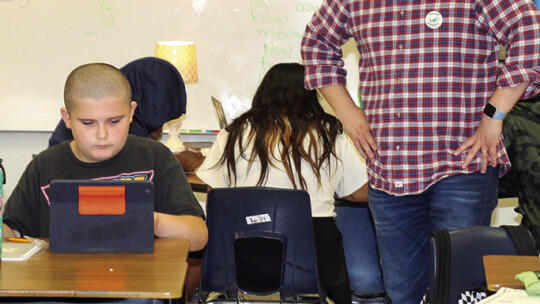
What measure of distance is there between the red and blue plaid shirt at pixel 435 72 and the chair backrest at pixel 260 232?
0.34 meters

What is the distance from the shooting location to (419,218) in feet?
7.84

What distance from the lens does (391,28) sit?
2.33m

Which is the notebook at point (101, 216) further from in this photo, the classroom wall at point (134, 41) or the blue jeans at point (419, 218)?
the classroom wall at point (134, 41)

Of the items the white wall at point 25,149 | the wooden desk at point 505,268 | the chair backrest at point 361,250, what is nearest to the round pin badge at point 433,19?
the wooden desk at point 505,268

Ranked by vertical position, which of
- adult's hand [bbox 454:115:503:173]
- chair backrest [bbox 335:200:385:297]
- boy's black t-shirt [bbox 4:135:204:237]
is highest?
adult's hand [bbox 454:115:503:173]

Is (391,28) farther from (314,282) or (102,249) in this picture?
(102,249)

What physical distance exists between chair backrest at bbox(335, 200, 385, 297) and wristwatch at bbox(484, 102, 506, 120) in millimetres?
1211

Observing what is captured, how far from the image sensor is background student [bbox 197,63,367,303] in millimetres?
2844

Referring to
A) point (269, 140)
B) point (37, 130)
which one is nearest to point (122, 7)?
point (37, 130)

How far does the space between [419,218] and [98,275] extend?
113cm

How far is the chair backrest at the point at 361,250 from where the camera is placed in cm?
341

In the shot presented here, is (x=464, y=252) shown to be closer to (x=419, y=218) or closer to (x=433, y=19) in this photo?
(x=419, y=218)

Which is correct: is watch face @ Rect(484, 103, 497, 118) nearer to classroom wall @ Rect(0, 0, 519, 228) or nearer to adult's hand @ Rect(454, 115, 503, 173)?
adult's hand @ Rect(454, 115, 503, 173)

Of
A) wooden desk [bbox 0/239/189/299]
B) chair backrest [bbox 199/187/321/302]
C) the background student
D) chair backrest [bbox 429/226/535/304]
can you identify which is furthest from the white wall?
wooden desk [bbox 0/239/189/299]
